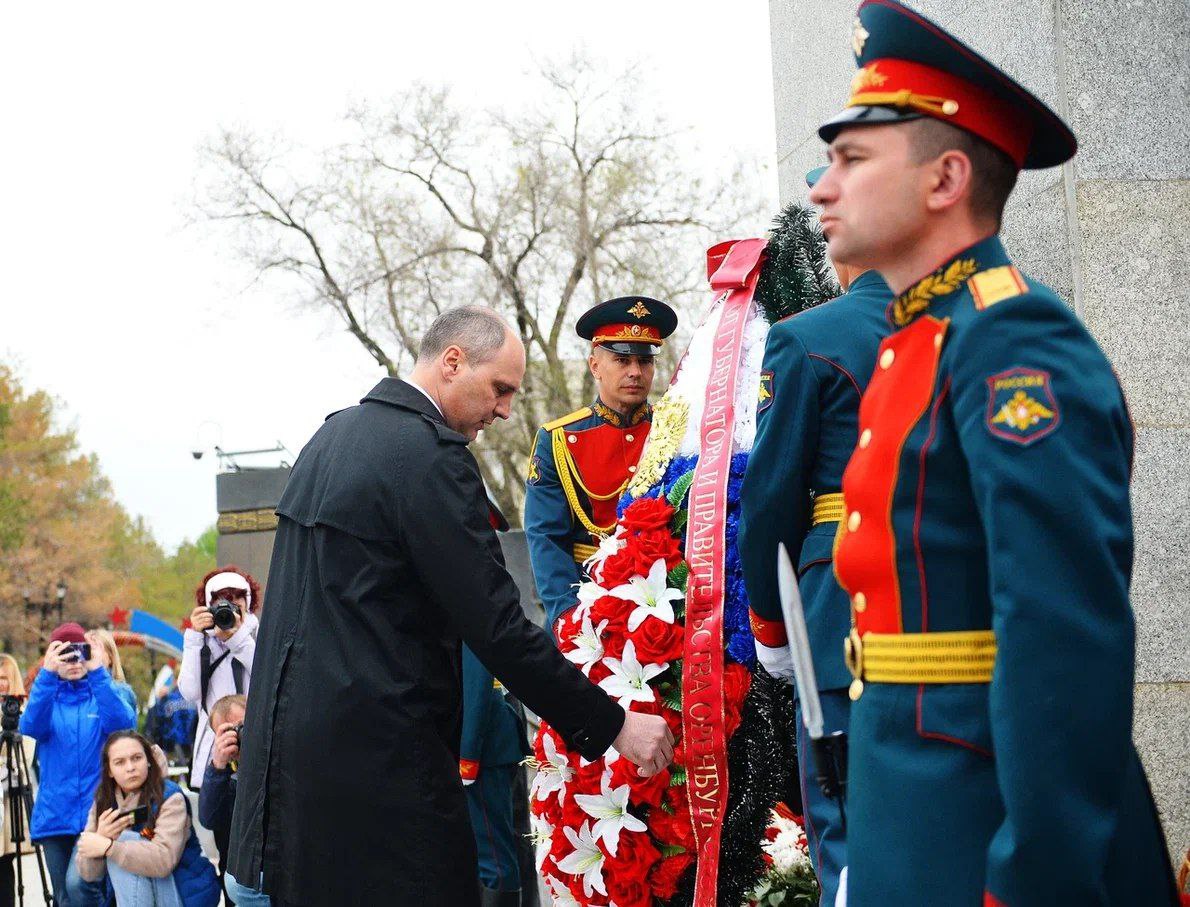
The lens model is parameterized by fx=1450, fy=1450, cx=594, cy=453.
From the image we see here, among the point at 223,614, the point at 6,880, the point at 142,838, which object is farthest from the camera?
the point at 6,880

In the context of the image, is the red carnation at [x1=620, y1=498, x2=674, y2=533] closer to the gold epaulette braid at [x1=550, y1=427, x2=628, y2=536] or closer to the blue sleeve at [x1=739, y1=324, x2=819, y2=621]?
the blue sleeve at [x1=739, y1=324, x2=819, y2=621]

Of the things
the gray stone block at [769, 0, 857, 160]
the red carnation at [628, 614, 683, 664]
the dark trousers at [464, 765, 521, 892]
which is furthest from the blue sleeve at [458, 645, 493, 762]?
the gray stone block at [769, 0, 857, 160]

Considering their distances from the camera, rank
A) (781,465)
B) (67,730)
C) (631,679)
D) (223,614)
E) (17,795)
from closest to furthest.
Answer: (781,465) < (631,679) < (223,614) < (67,730) < (17,795)

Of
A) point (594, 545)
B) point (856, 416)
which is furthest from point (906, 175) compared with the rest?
point (594, 545)

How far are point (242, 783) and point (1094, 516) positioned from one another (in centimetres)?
260

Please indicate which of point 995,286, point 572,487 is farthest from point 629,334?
point 995,286

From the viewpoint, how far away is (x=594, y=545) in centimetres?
624

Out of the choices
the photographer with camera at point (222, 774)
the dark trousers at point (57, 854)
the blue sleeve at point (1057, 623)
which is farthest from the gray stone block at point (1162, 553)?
the dark trousers at point (57, 854)

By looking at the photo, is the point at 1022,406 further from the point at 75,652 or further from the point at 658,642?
the point at 75,652

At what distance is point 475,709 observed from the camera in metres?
6.43

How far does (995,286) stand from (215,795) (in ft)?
17.8

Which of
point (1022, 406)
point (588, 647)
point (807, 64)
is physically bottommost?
point (588, 647)

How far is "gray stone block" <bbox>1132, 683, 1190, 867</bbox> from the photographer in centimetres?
440

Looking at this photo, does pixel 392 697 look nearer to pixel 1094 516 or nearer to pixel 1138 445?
pixel 1094 516
